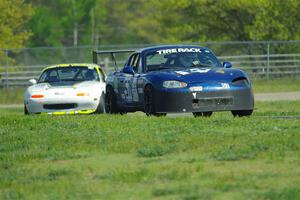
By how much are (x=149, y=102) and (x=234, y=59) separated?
26.9 metres

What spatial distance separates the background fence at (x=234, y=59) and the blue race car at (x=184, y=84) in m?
24.7

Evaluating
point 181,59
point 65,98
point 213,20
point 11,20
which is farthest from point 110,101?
point 11,20

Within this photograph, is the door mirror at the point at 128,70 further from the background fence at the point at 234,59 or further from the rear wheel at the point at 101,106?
the background fence at the point at 234,59

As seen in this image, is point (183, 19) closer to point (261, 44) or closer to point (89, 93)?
point (261, 44)

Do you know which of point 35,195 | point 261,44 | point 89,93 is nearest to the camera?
point 35,195

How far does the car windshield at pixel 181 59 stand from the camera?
20.1 meters

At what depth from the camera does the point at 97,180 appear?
10.8 metres

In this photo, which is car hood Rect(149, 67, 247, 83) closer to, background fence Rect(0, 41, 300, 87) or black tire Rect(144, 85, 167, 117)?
black tire Rect(144, 85, 167, 117)

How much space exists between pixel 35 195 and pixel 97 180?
0.86 metres

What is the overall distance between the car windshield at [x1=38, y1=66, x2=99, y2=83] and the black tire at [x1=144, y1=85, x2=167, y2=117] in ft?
22.7

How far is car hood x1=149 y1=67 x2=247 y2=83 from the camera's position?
1869 cm

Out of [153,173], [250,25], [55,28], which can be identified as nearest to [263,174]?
[153,173]

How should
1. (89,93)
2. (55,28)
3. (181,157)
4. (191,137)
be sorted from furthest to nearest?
(55,28)
(89,93)
(191,137)
(181,157)

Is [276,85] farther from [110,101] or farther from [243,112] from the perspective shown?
[243,112]
